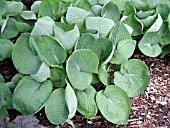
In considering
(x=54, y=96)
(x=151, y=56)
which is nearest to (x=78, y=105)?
(x=54, y=96)

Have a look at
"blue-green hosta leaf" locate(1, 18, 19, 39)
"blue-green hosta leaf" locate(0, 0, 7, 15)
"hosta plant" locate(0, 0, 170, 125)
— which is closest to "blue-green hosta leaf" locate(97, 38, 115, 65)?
"hosta plant" locate(0, 0, 170, 125)

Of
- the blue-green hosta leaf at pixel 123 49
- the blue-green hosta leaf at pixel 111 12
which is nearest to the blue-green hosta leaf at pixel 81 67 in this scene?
the blue-green hosta leaf at pixel 123 49

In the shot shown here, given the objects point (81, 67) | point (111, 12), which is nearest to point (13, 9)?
point (111, 12)

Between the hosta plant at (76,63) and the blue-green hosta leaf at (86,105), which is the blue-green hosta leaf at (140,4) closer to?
the hosta plant at (76,63)

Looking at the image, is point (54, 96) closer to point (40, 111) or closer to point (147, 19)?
point (40, 111)

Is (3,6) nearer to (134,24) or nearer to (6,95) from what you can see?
(6,95)

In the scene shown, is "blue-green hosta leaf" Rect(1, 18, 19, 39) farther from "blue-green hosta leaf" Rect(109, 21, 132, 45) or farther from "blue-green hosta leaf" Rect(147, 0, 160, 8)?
"blue-green hosta leaf" Rect(147, 0, 160, 8)
